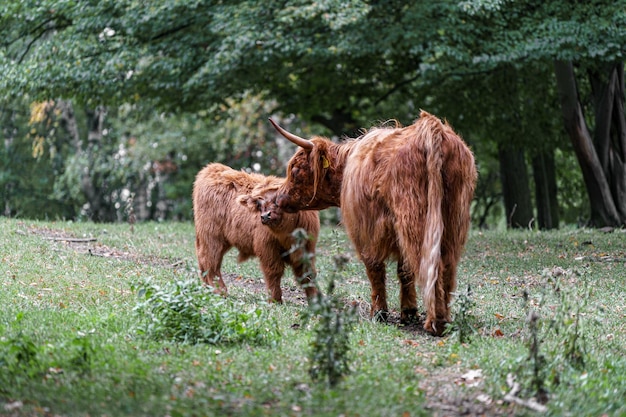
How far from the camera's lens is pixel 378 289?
27.0 ft

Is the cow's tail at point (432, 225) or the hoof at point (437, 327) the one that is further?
the hoof at point (437, 327)

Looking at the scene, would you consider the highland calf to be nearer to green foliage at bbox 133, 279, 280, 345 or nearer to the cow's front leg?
the cow's front leg

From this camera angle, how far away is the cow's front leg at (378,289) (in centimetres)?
809

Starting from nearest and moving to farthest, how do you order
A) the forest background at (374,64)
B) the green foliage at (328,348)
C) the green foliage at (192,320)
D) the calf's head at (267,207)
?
the green foliage at (328,348) → the green foliage at (192,320) → the calf's head at (267,207) → the forest background at (374,64)

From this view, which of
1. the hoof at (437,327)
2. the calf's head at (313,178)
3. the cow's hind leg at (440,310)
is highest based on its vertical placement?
the calf's head at (313,178)

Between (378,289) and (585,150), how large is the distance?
9.67 meters

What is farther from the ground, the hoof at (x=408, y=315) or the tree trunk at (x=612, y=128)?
the tree trunk at (x=612, y=128)

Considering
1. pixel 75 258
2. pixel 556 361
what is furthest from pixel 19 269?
pixel 556 361

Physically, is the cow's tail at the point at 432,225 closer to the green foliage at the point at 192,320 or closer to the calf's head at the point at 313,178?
the green foliage at the point at 192,320

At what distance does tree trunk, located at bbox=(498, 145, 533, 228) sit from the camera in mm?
19375

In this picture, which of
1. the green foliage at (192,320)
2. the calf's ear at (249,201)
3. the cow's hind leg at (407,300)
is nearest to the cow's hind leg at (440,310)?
the cow's hind leg at (407,300)

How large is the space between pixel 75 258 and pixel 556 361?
707 centimetres

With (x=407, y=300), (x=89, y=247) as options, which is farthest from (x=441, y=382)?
(x=89, y=247)

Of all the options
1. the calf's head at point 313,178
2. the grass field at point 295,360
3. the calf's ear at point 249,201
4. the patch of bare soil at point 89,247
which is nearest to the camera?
the grass field at point 295,360
